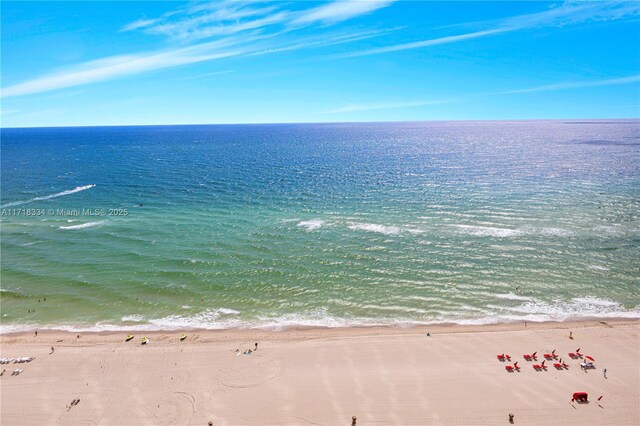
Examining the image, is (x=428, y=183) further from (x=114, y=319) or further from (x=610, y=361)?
(x=114, y=319)

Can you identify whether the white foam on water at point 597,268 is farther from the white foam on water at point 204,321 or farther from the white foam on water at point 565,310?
the white foam on water at point 204,321

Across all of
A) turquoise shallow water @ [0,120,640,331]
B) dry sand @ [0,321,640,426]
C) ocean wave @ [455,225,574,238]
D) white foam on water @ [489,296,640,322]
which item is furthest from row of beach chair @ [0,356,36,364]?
ocean wave @ [455,225,574,238]

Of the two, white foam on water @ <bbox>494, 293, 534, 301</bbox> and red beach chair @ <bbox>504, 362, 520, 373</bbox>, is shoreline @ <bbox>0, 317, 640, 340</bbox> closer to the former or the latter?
white foam on water @ <bbox>494, 293, 534, 301</bbox>

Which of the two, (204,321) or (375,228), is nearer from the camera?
(204,321)

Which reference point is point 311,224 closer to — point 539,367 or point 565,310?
point 565,310

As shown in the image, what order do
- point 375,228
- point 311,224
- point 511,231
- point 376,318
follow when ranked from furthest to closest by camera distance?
point 311,224
point 375,228
point 511,231
point 376,318

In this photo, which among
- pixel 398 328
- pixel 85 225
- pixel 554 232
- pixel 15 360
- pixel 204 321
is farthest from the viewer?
pixel 85 225

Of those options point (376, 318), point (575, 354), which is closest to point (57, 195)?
point (376, 318)
